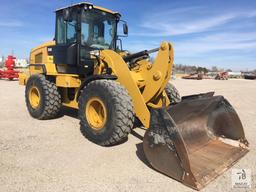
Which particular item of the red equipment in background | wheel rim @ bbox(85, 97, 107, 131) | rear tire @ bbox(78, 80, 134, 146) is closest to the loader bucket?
rear tire @ bbox(78, 80, 134, 146)

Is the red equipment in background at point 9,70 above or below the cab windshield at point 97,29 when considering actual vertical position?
below

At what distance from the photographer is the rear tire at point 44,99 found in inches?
236

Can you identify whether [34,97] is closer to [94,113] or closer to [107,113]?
[94,113]

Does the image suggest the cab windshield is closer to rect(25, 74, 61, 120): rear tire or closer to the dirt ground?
rect(25, 74, 61, 120): rear tire

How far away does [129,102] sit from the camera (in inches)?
169

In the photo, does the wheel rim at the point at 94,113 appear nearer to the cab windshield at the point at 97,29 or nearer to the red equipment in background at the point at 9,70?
the cab windshield at the point at 97,29

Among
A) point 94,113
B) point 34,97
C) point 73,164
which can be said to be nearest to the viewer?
point 73,164

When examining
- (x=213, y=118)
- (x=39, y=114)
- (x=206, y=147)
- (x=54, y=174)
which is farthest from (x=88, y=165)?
(x=39, y=114)

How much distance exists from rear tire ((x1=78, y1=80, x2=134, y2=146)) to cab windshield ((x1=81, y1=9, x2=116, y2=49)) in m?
1.46

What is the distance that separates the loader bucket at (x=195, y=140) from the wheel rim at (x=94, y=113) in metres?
1.38

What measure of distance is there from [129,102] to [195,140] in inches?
49.8

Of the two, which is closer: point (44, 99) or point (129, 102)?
point (129, 102)

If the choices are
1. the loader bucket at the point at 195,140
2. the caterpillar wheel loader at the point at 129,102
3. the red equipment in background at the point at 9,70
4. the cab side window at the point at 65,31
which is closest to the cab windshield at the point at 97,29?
the caterpillar wheel loader at the point at 129,102

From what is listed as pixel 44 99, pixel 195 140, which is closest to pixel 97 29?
pixel 44 99
